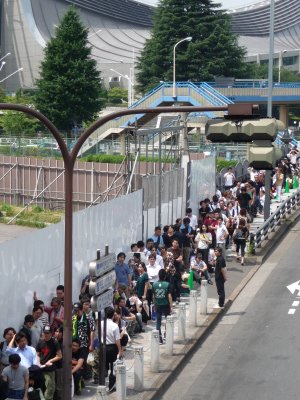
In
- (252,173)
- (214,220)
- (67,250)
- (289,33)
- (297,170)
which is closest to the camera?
(67,250)

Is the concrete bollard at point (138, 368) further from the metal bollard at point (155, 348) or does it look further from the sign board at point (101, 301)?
the sign board at point (101, 301)

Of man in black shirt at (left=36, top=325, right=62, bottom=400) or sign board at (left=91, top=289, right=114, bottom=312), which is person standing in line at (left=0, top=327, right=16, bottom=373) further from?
sign board at (left=91, top=289, right=114, bottom=312)

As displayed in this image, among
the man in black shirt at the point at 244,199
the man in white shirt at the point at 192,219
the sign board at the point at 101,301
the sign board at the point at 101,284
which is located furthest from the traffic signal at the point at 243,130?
the man in black shirt at the point at 244,199

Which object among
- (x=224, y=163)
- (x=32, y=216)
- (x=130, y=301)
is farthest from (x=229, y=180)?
(x=130, y=301)

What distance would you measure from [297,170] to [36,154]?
46.4 feet

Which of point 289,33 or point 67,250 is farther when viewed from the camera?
point 289,33

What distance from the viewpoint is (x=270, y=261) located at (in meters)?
28.7

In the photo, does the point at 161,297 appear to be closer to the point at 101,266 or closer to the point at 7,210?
the point at 101,266

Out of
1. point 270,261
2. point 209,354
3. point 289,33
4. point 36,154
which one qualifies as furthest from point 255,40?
point 209,354

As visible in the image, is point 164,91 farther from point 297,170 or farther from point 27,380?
point 27,380

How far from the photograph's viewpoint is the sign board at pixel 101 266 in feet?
47.2

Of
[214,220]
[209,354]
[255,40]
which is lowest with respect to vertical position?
[209,354]

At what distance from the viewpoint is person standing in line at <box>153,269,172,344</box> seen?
19.5 meters

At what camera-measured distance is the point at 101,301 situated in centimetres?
1470
